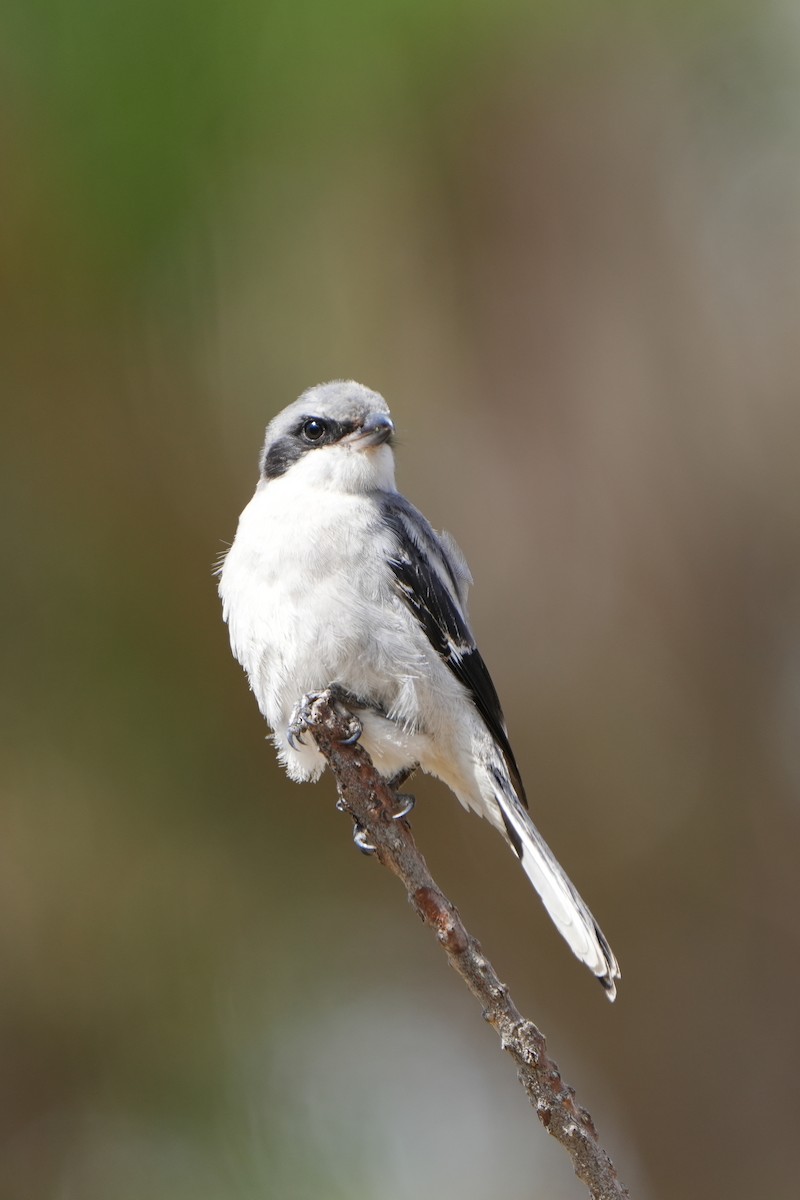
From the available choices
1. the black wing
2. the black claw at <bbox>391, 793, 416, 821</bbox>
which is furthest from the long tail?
the black claw at <bbox>391, 793, 416, 821</bbox>

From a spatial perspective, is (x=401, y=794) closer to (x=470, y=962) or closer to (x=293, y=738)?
(x=293, y=738)

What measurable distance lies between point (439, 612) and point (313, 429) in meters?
0.75

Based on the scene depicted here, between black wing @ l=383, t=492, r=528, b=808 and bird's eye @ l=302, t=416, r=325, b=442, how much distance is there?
1.01 feet

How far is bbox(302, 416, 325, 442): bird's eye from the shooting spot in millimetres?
3695

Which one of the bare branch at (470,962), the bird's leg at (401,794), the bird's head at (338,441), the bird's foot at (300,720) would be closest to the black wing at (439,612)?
the bird's head at (338,441)

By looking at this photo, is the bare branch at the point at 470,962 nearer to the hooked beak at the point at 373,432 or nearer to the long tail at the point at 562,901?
the long tail at the point at 562,901

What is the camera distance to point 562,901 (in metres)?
2.83

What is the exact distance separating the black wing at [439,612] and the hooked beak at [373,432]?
0.18 metres

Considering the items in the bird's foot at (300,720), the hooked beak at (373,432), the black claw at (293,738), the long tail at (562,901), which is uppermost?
the hooked beak at (373,432)

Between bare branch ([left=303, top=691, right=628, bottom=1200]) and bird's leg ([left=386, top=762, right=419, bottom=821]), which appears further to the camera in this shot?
bird's leg ([left=386, top=762, right=419, bottom=821])

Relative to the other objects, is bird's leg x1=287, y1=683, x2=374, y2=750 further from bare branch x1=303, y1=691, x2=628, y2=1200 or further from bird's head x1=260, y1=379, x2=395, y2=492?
bird's head x1=260, y1=379, x2=395, y2=492

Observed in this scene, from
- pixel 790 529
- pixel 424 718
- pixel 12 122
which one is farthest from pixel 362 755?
pixel 12 122

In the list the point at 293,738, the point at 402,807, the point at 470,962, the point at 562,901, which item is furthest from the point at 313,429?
the point at 470,962

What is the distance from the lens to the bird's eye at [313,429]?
3.70 m
